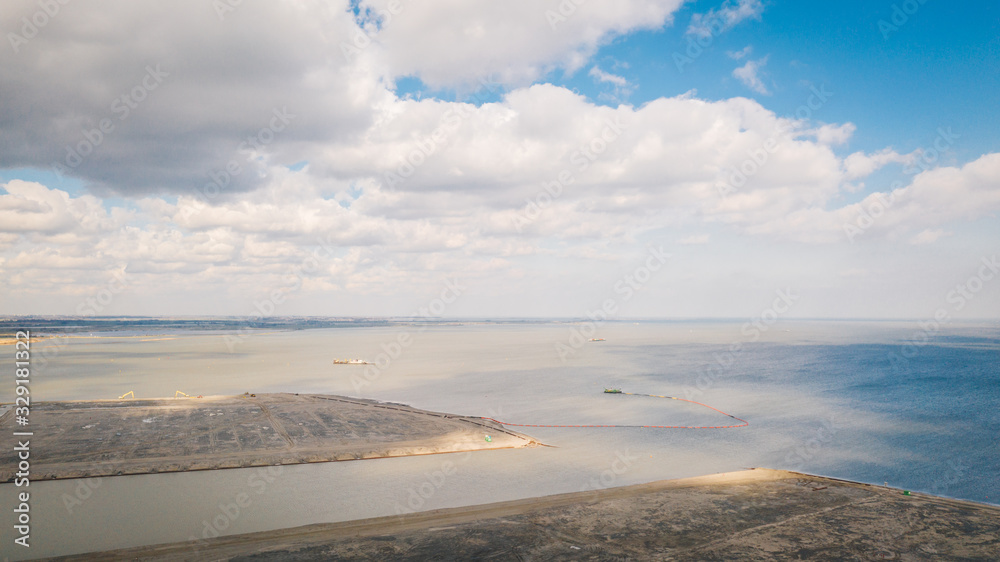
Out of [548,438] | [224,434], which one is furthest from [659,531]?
[224,434]

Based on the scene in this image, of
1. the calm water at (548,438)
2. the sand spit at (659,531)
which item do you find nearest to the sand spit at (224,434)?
the calm water at (548,438)

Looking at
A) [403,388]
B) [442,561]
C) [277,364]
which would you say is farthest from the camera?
[277,364]

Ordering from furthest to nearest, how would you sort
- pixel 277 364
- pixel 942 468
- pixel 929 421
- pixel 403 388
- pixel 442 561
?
pixel 277 364, pixel 403 388, pixel 929 421, pixel 942 468, pixel 442 561

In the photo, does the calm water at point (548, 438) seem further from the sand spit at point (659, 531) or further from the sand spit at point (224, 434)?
the sand spit at point (659, 531)

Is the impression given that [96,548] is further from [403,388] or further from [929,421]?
[929,421]

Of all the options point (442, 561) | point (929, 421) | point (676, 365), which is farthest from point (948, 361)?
point (442, 561)

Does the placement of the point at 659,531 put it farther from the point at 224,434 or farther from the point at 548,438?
the point at 224,434

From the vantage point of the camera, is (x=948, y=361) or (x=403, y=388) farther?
(x=948, y=361)
